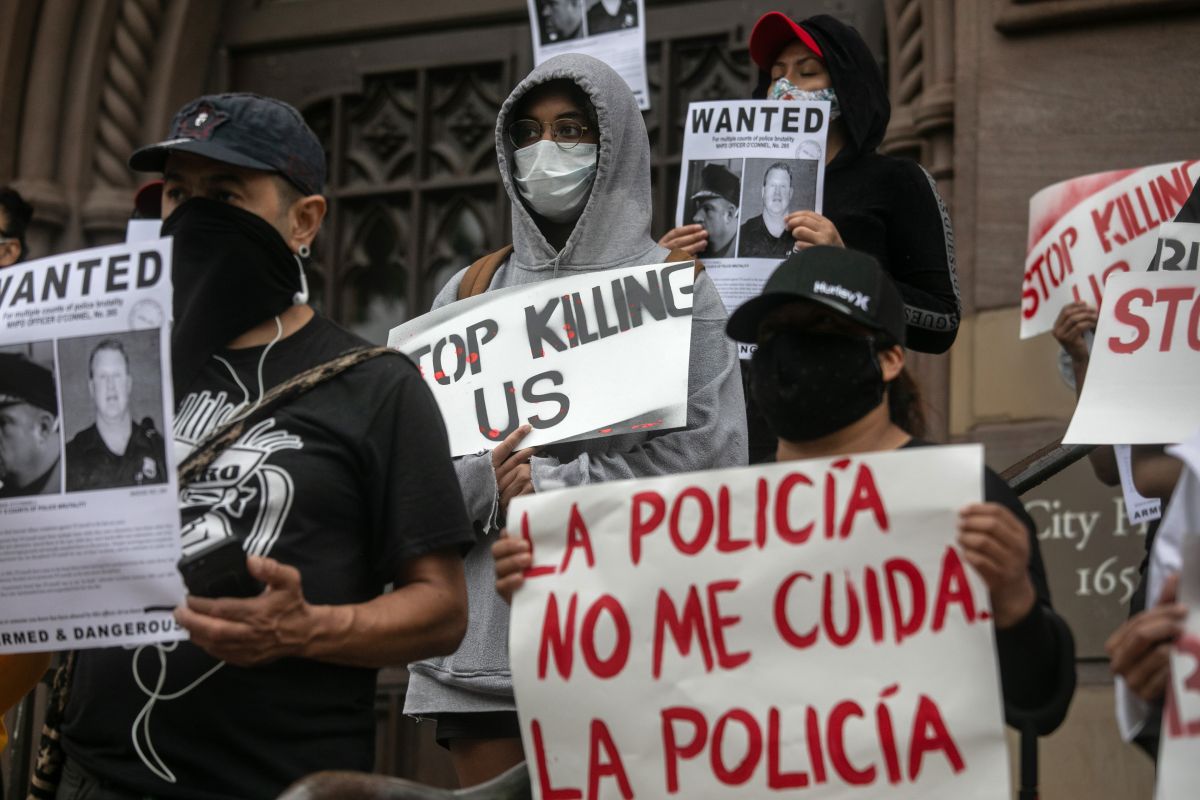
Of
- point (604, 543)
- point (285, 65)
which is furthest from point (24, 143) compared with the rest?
point (604, 543)

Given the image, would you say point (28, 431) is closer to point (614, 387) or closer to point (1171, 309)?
point (614, 387)

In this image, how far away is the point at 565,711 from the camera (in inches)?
108

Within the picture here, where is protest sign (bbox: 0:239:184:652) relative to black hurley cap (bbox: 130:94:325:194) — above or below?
below

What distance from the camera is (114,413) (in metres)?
2.65

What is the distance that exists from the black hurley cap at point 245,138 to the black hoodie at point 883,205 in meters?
1.48

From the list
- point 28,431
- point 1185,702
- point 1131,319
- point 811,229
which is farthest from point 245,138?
point 1131,319

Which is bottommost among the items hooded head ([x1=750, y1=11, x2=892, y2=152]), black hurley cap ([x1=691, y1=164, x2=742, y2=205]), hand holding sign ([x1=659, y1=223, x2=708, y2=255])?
hand holding sign ([x1=659, y1=223, x2=708, y2=255])

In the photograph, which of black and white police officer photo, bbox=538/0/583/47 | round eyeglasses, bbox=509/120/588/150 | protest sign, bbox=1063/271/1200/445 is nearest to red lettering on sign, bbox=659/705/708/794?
protest sign, bbox=1063/271/1200/445

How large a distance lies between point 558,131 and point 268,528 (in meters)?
1.52

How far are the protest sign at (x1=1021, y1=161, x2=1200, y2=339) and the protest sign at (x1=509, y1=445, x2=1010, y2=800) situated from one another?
2084 millimetres

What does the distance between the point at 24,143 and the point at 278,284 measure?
14.8 feet

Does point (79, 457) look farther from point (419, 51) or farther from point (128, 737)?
point (419, 51)

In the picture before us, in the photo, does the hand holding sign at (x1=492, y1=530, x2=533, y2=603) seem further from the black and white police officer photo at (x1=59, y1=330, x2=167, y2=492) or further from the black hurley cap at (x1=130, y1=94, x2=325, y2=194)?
the black hurley cap at (x1=130, y1=94, x2=325, y2=194)

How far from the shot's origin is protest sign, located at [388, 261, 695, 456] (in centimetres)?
358
